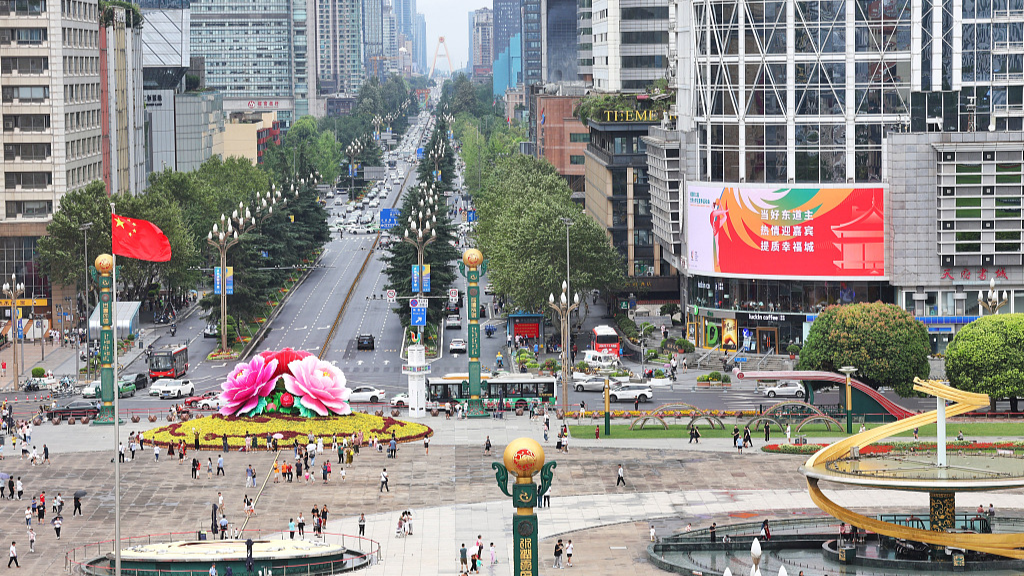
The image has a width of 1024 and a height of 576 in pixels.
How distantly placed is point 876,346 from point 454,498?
3789 centimetres

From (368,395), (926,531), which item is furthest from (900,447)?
(368,395)

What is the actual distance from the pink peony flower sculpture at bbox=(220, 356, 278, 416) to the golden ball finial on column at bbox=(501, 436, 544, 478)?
178 ft

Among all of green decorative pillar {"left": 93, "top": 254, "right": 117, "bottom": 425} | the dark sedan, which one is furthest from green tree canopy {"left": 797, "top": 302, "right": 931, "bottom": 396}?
the dark sedan

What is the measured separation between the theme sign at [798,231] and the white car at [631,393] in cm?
2047

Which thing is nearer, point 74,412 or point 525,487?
point 525,487

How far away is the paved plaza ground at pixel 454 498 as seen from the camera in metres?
75.5

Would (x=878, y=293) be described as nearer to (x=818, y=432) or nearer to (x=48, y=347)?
(x=818, y=432)

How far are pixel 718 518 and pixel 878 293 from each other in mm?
56435

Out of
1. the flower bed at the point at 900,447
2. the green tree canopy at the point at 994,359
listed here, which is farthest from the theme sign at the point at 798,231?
the flower bed at the point at 900,447

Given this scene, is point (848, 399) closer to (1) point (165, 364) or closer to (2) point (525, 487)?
(1) point (165, 364)

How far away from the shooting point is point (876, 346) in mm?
110250

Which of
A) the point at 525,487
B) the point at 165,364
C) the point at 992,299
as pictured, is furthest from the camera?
the point at 165,364

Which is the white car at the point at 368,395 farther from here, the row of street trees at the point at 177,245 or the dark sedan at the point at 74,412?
the row of street trees at the point at 177,245

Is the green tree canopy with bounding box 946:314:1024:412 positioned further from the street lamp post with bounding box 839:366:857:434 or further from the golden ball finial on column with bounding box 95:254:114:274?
the golden ball finial on column with bounding box 95:254:114:274
